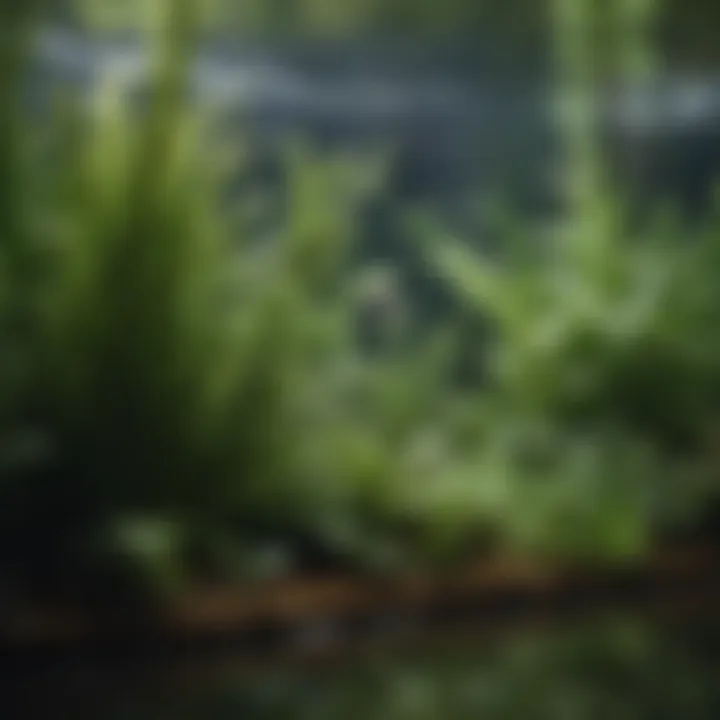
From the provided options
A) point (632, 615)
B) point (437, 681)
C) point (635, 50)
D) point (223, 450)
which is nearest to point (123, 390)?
point (223, 450)

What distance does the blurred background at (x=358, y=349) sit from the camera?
4.26 feet

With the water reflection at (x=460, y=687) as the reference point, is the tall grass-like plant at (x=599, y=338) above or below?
above

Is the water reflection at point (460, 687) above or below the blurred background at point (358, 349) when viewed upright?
below

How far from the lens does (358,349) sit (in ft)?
5.04

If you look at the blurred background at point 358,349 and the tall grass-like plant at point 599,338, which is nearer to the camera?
the blurred background at point 358,349

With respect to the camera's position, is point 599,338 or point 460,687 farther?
point 599,338

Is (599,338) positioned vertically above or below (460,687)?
above

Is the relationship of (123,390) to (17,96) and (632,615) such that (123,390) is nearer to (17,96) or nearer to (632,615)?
(17,96)

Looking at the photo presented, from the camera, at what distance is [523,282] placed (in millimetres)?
1552

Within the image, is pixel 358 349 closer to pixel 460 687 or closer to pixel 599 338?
pixel 599 338

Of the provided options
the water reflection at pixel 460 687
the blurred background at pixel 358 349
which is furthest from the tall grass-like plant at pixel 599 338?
the water reflection at pixel 460 687

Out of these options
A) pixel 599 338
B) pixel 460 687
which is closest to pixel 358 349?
pixel 599 338

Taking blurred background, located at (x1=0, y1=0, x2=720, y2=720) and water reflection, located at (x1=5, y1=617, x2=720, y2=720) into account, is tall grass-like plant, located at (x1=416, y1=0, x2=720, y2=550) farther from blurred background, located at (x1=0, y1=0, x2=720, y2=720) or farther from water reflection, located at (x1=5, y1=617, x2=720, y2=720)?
water reflection, located at (x1=5, y1=617, x2=720, y2=720)

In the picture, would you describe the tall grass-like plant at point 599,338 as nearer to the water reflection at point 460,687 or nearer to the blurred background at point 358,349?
the blurred background at point 358,349
